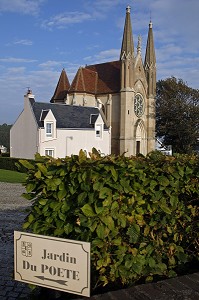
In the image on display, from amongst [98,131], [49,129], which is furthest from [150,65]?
[49,129]

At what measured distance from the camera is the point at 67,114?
123 ft

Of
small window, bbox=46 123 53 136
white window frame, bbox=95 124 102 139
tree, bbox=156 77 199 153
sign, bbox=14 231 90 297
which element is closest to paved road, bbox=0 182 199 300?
sign, bbox=14 231 90 297

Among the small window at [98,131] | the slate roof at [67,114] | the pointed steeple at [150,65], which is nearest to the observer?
the slate roof at [67,114]

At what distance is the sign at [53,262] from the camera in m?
2.13

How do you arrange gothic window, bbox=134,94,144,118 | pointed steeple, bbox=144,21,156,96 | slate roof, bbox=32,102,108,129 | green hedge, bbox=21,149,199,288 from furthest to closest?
pointed steeple, bbox=144,21,156,96 < gothic window, bbox=134,94,144,118 < slate roof, bbox=32,102,108,129 < green hedge, bbox=21,149,199,288

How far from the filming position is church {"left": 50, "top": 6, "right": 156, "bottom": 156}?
168ft

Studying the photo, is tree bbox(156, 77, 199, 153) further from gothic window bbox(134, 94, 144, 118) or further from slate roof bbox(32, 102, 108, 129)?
slate roof bbox(32, 102, 108, 129)

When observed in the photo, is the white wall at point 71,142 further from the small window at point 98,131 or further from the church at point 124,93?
the church at point 124,93

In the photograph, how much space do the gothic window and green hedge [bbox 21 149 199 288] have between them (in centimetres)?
5284

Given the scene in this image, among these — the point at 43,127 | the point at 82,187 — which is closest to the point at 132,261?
the point at 82,187

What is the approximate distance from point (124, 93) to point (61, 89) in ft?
44.3

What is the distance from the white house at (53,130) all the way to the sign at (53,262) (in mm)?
28997

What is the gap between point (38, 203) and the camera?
9.14 ft

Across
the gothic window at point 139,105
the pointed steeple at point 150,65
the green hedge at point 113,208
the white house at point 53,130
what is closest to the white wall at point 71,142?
the white house at point 53,130
